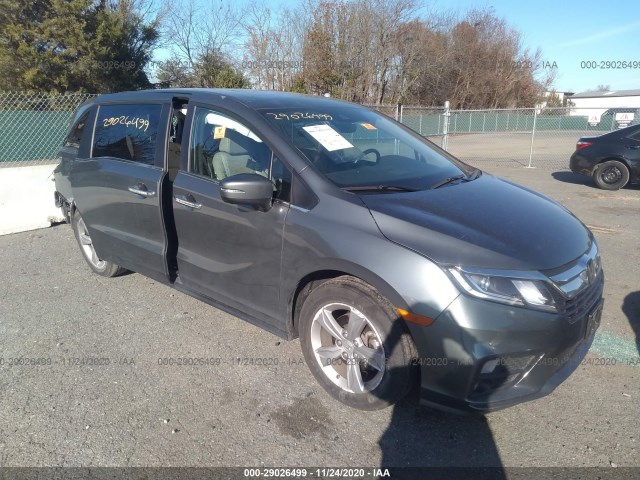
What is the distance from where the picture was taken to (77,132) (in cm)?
473

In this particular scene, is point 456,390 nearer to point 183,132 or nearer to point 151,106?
point 183,132

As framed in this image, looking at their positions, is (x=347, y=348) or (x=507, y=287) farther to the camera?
(x=347, y=348)

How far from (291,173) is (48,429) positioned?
200cm

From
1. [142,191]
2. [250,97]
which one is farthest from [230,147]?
[142,191]

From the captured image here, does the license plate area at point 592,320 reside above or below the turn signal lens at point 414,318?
below

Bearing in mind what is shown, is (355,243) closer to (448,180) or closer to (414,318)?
(414,318)

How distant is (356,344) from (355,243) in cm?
59

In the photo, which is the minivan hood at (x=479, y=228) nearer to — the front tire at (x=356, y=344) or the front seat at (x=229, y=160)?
the front tire at (x=356, y=344)

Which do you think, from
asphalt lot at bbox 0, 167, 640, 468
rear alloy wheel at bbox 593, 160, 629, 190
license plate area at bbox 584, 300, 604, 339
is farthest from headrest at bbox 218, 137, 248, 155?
rear alloy wheel at bbox 593, 160, 629, 190

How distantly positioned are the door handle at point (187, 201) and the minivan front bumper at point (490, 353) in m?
1.76

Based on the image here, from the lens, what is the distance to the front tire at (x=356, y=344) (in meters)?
2.47

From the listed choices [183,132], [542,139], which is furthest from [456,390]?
[542,139]

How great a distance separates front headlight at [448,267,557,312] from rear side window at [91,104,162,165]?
255 cm

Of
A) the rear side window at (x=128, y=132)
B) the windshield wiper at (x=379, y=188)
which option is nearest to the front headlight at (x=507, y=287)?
the windshield wiper at (x=379, y=188)
